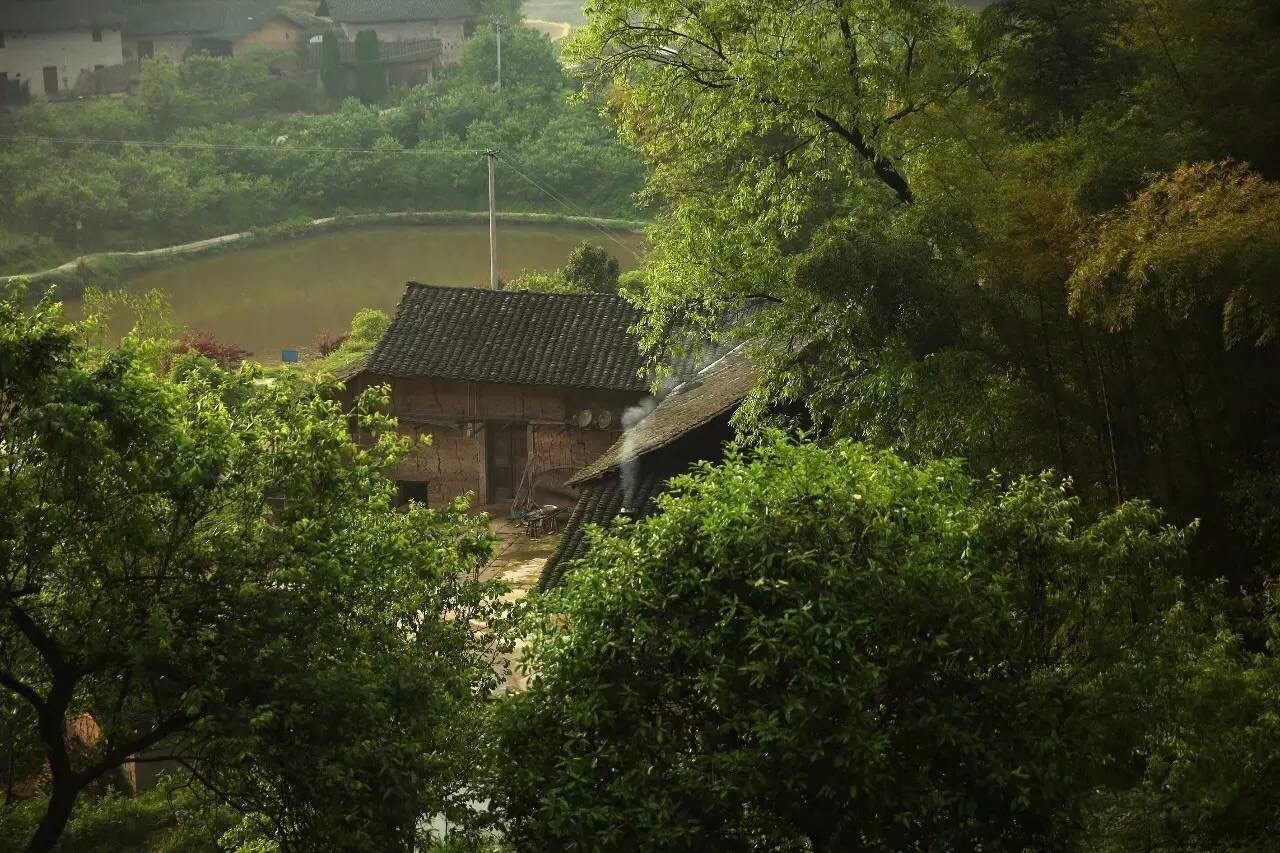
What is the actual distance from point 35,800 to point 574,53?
9169 millimetres

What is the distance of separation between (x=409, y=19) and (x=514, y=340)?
3480cm

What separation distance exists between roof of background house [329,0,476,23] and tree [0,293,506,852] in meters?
49.4

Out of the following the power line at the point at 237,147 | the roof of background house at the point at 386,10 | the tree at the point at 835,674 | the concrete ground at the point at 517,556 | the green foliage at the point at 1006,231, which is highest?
the roof of background house at the point at 386,10

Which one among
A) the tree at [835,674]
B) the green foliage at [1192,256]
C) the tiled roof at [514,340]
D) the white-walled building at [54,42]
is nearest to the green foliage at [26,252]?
the white-walled building at [54,42]

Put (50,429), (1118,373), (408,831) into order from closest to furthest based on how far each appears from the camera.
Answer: (50,429), (408,831), (1118,373)

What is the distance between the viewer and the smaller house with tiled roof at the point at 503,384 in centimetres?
2442

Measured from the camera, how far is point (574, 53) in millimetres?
16734

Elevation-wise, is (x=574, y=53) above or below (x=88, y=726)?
above

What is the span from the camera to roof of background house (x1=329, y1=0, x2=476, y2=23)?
5625 cm

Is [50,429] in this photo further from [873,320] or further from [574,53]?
[574,53]

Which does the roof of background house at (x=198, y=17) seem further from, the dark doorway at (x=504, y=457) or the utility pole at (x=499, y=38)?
the dark doorway at (x=504, y=457)

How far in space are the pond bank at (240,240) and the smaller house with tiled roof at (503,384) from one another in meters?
19.1

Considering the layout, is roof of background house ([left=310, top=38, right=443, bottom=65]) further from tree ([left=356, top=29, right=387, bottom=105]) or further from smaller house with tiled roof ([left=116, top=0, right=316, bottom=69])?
smaller house with tiled roof ([left=116, top=0, right=316, bottom=69])

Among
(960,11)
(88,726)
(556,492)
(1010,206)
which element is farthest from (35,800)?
(556,492)
